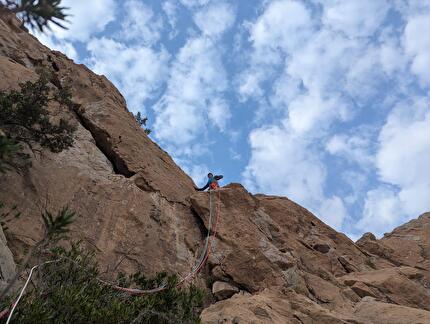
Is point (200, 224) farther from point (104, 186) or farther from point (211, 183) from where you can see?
point (104, 186)

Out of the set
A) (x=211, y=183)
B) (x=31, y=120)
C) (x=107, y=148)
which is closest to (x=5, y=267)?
(x=31, y=120)

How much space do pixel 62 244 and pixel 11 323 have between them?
502 cm

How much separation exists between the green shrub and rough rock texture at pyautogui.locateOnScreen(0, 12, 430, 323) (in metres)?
1.22

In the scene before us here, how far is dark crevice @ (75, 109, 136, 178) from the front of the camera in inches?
643

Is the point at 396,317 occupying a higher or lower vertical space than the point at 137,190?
lower

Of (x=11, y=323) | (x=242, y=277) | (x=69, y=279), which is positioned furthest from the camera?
(x=242, y=277)

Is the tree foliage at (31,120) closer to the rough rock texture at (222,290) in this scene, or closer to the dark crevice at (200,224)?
the dark crevice at (200,224)

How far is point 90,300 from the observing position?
8.87 meters

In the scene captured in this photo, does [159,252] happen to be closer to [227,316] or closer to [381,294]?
[227,316]

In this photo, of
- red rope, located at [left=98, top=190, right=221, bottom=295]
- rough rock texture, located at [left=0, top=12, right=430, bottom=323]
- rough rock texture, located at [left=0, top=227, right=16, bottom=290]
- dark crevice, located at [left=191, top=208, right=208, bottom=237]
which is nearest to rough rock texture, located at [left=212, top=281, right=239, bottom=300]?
→ rough rock texture, located at [left=0, top=12, right=430, bottom=323]

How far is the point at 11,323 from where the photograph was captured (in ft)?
23.7

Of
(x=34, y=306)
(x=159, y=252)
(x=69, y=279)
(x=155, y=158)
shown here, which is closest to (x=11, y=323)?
(x=34, y=306)

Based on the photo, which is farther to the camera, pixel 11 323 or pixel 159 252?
pixel 159 252

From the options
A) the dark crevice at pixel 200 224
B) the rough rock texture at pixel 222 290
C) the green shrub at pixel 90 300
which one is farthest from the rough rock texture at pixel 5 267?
the dark crevice at pixel 200 224
